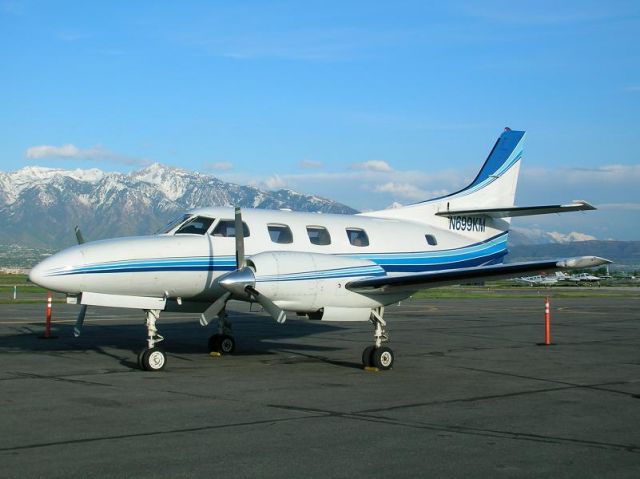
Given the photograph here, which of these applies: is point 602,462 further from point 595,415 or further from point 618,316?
point 618,316

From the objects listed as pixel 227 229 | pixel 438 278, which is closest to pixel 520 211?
pixel 438 278

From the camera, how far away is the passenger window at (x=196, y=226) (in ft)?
51.9

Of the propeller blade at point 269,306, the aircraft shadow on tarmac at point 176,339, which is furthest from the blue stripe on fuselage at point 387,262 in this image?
the aircraft shadow on tarmac at point 176,339

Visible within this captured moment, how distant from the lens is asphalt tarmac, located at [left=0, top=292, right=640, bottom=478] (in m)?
7.64

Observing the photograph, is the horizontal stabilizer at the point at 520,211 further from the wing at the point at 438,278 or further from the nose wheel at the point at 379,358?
the nose wheel at the point at 379,358

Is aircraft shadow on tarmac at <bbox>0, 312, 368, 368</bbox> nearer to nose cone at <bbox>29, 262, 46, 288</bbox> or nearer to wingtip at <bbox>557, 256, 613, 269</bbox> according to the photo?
nose cone at <bbox>29, 262, 46, 288</bbox>

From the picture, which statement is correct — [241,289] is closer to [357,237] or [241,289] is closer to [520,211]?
[357,237]

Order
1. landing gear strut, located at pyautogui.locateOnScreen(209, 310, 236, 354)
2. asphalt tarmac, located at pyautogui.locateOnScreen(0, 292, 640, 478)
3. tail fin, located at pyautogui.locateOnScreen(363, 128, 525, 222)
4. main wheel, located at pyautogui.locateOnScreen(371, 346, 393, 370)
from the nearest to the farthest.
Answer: asphalt tarmac, located at pyautogui.locateOnScreen(0, 292, 640, 478), main wheel, located at pyautogui.locateOnScreen(371, 346, 393, 370), landing gear strut, located at pyautogui.locateOnScreen(209, 310, 236, 354), tail fin, located at pyautogui.locateOnScreen(363, 128, 525, 222)

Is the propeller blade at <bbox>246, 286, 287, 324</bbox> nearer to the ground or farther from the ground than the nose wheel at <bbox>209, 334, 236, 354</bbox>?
farther from the ground

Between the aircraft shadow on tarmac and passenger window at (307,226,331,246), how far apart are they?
2507 mm

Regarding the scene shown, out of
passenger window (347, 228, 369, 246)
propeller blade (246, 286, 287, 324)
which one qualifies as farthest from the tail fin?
propeller blade (246, 286, 287, 324)

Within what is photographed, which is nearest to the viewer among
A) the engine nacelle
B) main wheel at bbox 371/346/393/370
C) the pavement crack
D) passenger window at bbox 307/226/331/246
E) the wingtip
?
the pavement crack

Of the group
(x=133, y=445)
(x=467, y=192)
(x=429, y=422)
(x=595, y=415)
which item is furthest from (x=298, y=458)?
(x=467, y=192)

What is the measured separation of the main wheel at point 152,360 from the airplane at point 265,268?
2 cm
